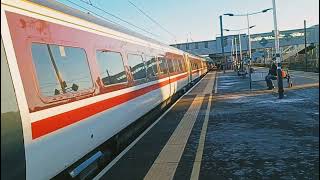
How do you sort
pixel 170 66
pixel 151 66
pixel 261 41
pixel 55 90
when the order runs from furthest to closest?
pixel 261 41 < pixel 170 66 < pixel 151 66 < pixel 55 90

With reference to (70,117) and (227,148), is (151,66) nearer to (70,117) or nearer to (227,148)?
(227,148)

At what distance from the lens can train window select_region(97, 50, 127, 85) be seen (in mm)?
9116

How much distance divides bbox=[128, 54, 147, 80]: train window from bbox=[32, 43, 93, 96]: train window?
4105 mm

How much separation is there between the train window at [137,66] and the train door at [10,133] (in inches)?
273

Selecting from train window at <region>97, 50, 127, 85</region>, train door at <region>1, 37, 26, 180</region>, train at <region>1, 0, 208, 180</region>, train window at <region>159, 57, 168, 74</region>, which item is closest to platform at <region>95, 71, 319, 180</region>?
train at <region>1, 0, 208, 180</region>

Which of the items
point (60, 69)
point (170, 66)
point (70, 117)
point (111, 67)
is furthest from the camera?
point (170, 66)

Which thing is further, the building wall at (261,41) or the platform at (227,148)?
the building wall at (261,41)

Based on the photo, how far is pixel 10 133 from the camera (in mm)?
4973

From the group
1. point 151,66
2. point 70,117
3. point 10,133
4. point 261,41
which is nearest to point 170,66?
point 151,66

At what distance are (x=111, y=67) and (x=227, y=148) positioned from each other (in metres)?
2.84

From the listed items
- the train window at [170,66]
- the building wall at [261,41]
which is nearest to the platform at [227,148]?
the train window at [170,66]

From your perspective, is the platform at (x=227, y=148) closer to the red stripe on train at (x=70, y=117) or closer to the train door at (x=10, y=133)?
the red stripe on train at (x=70, y=117)

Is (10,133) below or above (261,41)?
above

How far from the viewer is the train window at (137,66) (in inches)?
482
